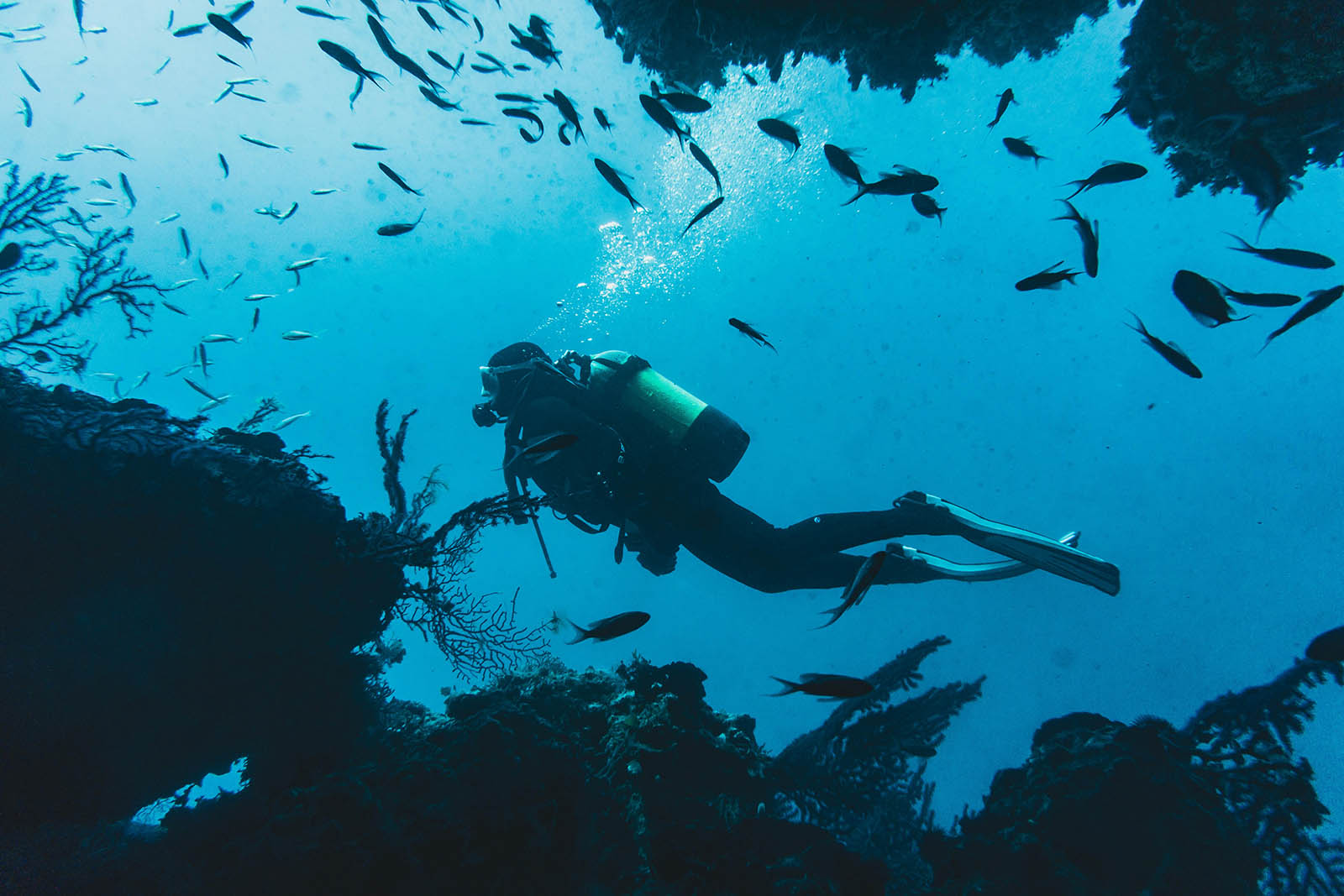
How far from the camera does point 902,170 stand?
3996 millimetres

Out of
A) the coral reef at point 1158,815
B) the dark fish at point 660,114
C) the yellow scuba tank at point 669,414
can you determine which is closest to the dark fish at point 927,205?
the dark fish at point 660,114

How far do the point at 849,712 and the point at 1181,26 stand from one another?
25.8 feet

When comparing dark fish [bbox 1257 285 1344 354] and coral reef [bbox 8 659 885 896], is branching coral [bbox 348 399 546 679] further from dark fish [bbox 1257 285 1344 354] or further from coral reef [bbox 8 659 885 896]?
dark fish [bbox 1257 285 1344 354]

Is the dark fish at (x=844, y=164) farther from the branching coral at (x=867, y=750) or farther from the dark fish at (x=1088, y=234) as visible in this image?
the branching coral at (x=867, y=750)

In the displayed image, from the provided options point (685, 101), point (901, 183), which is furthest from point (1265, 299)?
point (685, 101)

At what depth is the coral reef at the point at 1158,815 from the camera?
3801 millimetres

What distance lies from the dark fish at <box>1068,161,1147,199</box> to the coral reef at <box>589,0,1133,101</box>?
288cm

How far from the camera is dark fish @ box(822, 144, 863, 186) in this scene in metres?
3.78

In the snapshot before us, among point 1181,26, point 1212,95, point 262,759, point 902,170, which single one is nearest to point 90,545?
point 262,759

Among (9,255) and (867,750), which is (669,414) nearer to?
(867,750)

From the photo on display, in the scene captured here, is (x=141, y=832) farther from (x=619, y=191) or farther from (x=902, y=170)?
(x=902, y=170)

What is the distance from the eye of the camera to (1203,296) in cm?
335

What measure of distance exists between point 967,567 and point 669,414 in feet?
13.6

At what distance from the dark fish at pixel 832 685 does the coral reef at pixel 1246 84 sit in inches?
215
